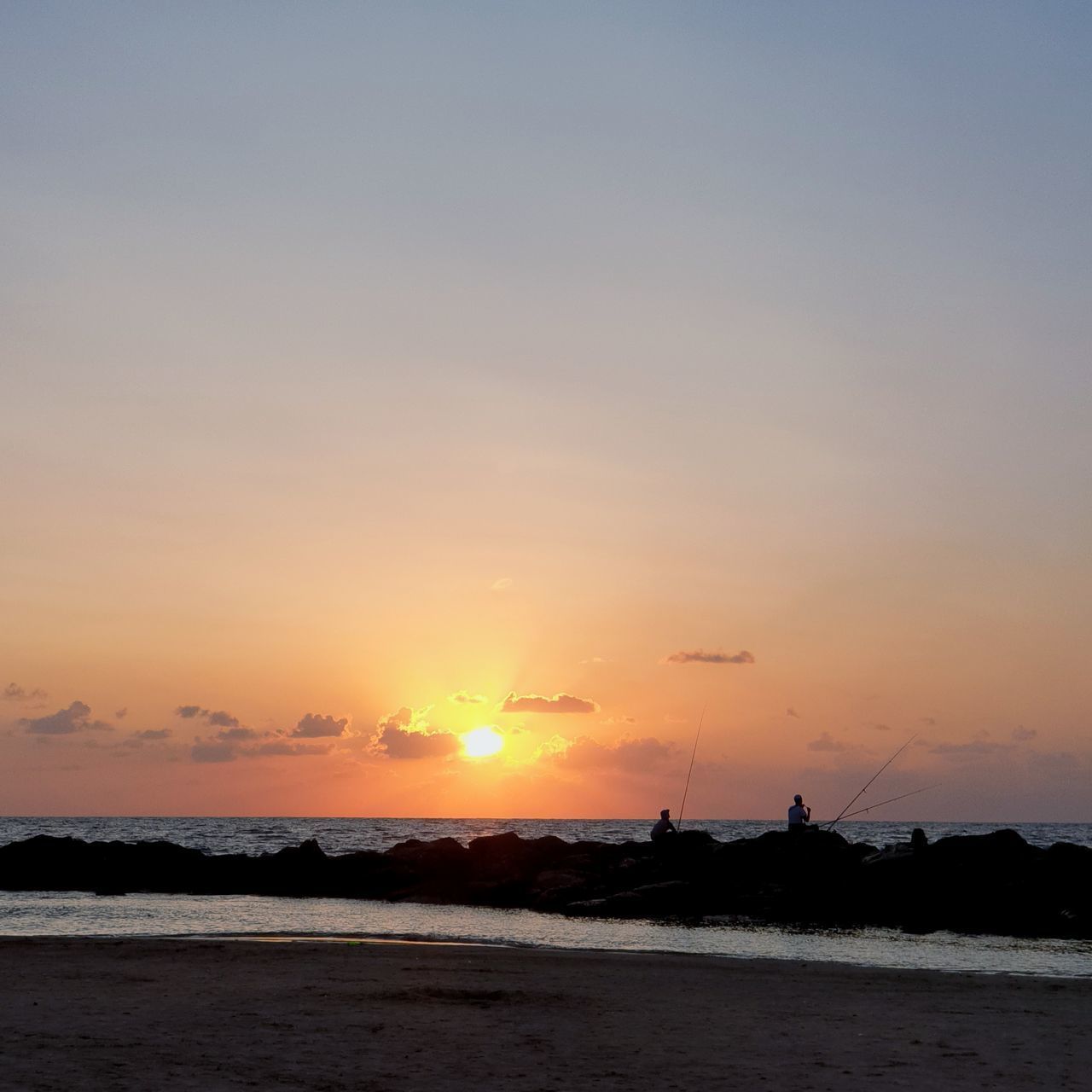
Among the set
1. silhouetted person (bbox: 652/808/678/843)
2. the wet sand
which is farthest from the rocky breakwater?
the wet sand

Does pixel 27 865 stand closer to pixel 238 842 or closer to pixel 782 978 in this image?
Result: pixel 782 978

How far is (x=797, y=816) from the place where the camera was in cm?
3356

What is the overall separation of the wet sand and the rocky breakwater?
970 cm

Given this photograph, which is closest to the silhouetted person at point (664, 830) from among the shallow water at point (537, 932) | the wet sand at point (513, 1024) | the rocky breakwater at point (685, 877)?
the rocky breakwater at point (685, 877)

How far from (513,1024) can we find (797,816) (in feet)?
71.6

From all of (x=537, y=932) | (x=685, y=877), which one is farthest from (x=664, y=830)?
(x=537, y=932)

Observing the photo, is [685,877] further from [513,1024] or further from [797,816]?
[513,1024]

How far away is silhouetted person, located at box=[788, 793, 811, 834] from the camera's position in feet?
109

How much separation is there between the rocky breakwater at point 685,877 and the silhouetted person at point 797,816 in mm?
490

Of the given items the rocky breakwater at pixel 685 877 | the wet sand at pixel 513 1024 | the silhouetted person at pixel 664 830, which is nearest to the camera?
the wet sand at pixel 513 1024

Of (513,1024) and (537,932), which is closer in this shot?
(513,1024)

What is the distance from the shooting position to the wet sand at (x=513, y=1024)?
10391 millimetres

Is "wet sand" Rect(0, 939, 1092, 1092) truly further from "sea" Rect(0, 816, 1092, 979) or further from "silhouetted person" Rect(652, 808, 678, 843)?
"silhouetted person" Rect(652, 808, 678, 843)

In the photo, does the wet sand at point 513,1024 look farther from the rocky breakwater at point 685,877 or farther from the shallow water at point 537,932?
the rocky breakwater at point 685,877
